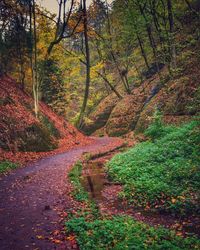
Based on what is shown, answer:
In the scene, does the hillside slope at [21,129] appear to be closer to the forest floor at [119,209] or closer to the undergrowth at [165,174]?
the forest floor at [119,209]

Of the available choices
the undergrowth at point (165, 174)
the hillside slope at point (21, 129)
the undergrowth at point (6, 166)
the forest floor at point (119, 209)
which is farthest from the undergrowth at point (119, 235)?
the hillside slope at point (21, 129)

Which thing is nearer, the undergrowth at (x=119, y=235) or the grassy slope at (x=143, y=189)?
the undergrowth at (x=119, y=235)

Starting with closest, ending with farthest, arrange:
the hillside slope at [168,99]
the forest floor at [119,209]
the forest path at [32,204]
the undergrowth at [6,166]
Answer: the forest path at [32,204] < the forest floor at [119,209] < the undergrowth at [6,166] < the hillside slope at [168,99]

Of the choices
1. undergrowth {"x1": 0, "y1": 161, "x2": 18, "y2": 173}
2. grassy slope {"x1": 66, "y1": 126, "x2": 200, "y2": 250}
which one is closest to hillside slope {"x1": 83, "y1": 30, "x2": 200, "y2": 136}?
grassy slope {"x1": 66, "y1": 126, "x2": 200, "y2": 250}

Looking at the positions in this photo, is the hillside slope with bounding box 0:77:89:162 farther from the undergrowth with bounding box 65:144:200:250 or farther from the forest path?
the undergrowth with bounding box 65:144:200:250

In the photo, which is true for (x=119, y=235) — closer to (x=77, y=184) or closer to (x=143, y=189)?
(x=143, y=189)

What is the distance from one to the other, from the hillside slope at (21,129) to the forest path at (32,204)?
2.81 metres

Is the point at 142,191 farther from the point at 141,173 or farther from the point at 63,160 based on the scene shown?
the point at 63,160

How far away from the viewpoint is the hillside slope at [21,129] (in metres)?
14.8

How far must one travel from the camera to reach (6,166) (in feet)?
39.0

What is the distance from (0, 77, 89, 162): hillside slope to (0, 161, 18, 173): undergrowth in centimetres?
78

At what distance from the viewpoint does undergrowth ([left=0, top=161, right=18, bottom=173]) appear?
11387mm

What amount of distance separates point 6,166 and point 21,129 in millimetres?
4739

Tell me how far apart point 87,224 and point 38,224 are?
1.28 meters
